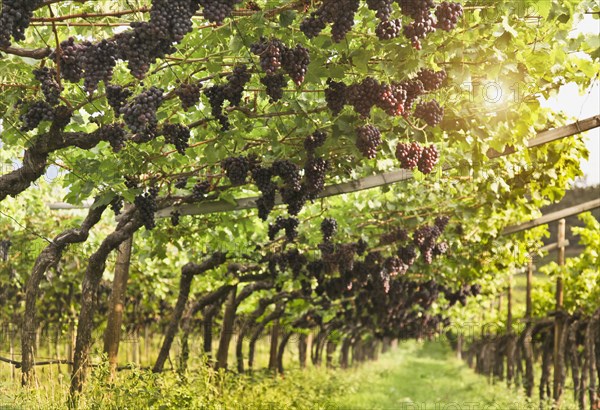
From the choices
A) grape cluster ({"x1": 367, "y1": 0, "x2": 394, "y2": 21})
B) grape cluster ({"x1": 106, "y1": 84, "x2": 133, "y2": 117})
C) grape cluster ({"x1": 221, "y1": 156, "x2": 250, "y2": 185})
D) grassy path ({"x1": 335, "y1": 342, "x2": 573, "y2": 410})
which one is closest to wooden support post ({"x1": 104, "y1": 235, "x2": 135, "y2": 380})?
grape cluster ({"x1": 221, "y1": 156, "x2": 250, "y2": 185})

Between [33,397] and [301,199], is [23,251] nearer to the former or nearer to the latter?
[33,397]

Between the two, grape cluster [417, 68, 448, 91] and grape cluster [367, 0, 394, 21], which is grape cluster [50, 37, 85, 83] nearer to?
grape cluster [367, 0, 394, 21]

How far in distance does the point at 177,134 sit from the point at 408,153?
1651 mm

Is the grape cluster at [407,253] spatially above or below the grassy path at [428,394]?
above

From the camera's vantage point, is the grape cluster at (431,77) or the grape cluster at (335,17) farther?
the grape cluster at (431,77)

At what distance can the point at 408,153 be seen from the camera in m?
5.61

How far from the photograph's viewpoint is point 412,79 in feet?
16.2

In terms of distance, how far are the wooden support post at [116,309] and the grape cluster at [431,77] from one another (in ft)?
15.9

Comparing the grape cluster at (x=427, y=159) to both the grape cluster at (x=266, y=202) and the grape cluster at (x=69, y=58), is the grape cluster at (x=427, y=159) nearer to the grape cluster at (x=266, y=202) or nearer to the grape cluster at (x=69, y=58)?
the grape cluster at (x=266, y=202)

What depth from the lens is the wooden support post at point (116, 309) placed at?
8.84m

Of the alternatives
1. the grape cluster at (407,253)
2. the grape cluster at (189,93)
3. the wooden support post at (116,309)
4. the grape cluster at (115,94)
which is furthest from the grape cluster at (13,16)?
the grape cluster at (407,253)

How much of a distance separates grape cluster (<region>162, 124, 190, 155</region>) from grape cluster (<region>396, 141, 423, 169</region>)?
4.95 ft

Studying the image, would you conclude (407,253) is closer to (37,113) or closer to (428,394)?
(37,113)

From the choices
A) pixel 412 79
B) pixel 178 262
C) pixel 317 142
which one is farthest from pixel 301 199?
pixel 178 262
